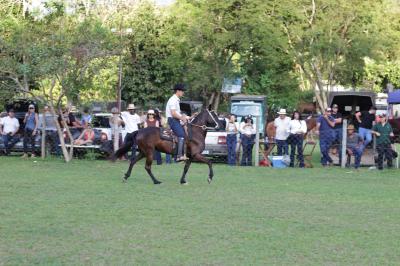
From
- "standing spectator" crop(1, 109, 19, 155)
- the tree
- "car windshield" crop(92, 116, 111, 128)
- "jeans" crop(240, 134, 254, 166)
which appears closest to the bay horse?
"jeans" crop(240, 134, 254, 166)

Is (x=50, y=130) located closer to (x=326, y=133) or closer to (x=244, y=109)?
(x=326, y=133)

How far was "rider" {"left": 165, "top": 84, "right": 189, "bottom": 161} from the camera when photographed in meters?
18.7

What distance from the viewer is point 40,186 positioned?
704 inches

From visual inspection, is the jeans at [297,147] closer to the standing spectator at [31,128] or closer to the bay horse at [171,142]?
the bay horse at [171,142]

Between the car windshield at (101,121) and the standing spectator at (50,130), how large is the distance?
4.72 ft

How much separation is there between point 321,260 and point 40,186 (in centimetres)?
955

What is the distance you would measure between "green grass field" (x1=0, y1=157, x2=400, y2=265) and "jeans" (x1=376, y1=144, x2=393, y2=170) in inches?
126

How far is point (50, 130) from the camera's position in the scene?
27.5 m

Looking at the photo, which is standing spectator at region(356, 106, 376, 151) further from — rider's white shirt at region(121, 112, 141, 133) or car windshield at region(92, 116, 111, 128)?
car windshield at region(92, 116, 111, 128)

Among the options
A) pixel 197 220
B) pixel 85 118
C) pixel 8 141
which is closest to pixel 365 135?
pixel 85 118

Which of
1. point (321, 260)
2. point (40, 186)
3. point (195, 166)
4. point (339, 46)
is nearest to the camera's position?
point (321, 260)

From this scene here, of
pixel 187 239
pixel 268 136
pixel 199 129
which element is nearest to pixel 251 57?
pixel 268 136

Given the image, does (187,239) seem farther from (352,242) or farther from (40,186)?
(40,186)

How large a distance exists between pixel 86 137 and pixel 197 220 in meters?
14.5
